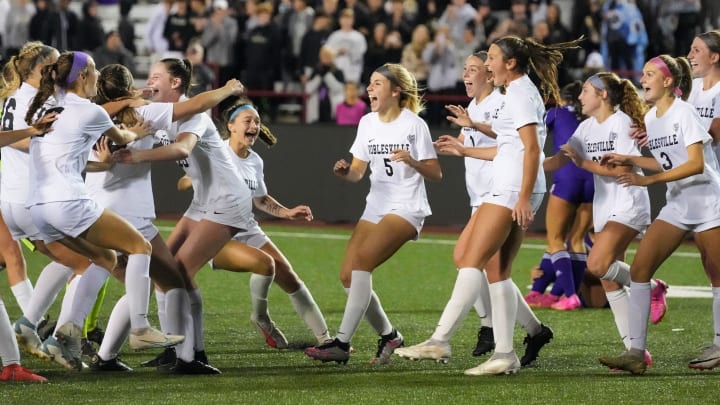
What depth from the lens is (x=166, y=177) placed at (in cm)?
1814

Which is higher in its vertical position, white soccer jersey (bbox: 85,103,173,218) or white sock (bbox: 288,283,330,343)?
white soccer jersey (bbox: 85,103,173,218)

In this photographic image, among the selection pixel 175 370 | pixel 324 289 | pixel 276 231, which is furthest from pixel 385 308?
pixel 276 231

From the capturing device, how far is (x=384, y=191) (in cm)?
820

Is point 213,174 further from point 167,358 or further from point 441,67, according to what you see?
point 441,67

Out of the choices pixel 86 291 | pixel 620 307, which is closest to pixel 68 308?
pixel 86 291

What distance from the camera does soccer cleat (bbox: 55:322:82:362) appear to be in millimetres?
7598

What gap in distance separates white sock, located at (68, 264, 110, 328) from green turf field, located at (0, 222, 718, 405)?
1.15ft

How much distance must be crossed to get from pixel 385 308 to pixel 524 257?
397cm

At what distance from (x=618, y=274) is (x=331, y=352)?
190 centimetres

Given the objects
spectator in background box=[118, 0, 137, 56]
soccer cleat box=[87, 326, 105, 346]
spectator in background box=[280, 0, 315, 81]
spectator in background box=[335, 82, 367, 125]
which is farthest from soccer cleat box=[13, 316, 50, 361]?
spectator in background box=[118, 0, 137, 56]

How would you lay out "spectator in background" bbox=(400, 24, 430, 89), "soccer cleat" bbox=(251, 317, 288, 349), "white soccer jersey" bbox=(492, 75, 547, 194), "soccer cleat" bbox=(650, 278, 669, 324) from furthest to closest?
"spectator in background" bbox=(400, 24, 430, 89)
"soccer cleat" bbox=(650, 278, 669, 324)
"soccer cleat" bbox=(251, 317, 288, 349)
"white soccer jersey" bbox=(492, 75, 547, 194)

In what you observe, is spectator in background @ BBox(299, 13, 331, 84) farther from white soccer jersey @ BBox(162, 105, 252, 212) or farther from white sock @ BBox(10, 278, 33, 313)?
white soccer jersey @ BBox(162, 105, 252, 212)

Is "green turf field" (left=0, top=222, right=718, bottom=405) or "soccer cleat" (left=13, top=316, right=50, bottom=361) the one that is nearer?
"green turf field" (left=0, top=222, right=718, bottom=405)

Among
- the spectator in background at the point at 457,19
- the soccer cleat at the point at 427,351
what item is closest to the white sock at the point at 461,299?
the soccer cleat at the point at 427,351
